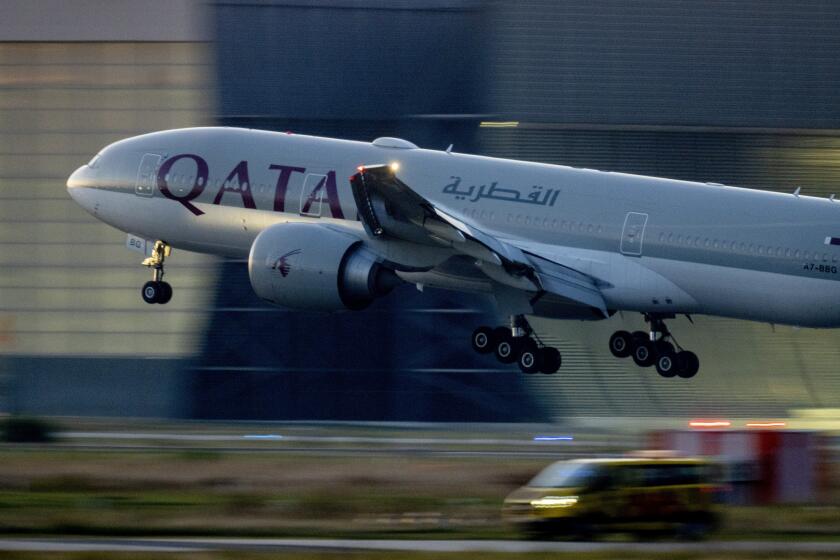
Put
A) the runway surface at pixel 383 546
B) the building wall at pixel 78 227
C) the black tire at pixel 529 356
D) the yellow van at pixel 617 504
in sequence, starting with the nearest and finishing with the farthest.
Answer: the runway surface at pixel 383 546 < the yellow van at pixel 617 504 < the black tire at pixel 529 356 < the building wall at pixel 78 227

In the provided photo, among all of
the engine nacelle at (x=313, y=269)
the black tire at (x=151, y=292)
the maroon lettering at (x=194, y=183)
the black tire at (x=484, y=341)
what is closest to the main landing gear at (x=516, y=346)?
the black tire at (x=484, y=341)

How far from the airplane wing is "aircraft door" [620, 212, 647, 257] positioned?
126cm

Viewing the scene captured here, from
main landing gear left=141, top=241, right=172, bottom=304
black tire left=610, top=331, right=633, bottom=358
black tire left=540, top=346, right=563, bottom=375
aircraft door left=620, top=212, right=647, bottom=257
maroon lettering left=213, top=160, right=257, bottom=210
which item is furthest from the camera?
main landing gear left=141, top=241, right=172, bottom=304

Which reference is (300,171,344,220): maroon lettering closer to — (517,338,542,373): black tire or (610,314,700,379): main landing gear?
(517,338,542,373): black tire

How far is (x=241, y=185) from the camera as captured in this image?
39344 millimetres

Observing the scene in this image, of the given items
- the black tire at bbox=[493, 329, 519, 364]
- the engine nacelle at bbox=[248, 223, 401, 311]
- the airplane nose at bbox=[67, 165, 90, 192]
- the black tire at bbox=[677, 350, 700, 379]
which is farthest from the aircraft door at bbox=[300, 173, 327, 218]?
the black tire at bbox=[677, 350, 700, 379]

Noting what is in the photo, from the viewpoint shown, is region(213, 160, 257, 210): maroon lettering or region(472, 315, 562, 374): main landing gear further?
region(213, 160, 257, 210): maroon lettering

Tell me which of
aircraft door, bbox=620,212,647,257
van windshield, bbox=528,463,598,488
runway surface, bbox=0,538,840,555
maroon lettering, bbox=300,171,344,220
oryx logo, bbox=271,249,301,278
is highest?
maroon lettering, bbox=300,171,344,220

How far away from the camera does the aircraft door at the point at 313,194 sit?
38.4 meters

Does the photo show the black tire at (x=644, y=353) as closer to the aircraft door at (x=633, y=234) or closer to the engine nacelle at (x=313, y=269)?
the aircraft door at (x=633, y=234)

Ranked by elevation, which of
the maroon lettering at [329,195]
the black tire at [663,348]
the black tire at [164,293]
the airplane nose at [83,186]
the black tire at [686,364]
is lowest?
the black tire at [686,364]

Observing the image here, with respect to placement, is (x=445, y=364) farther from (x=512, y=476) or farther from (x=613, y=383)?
(x=512, y=476)

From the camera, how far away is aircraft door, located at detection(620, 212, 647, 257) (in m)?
36.9

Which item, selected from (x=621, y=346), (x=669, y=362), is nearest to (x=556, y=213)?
(x=621, y=346)
